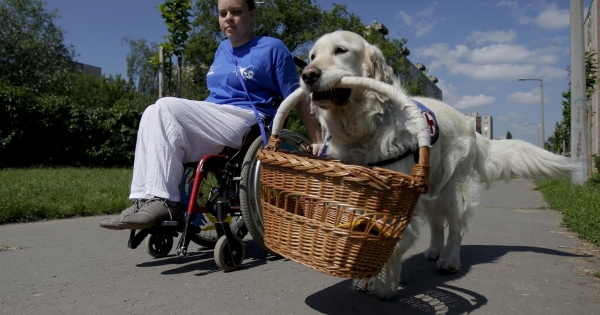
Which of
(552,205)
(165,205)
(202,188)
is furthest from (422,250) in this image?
(552,205)

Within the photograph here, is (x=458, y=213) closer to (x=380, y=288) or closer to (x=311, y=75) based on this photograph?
(x=380, y=288)

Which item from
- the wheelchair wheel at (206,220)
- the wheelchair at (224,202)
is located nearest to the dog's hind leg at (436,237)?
the wheelchair at (224,202)

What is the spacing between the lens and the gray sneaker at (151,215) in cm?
317

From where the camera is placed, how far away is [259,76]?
3.96 meters

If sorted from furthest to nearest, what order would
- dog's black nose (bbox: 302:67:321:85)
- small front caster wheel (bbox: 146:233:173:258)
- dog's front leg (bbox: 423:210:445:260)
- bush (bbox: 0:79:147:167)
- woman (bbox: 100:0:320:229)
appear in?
bush (bbox: 0:79:147:167), dog's front leg (bbox: 423:210:445:260), small front caster wheel (bbox: 146:233:173:258), woman (bbox: 100:0:320:229), dog's black nose (bbox: 302:67:321:85)

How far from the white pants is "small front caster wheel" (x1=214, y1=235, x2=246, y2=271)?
490mm

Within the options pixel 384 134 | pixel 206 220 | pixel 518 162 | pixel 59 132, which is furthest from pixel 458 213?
pixel 59 132

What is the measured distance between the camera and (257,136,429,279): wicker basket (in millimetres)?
2230

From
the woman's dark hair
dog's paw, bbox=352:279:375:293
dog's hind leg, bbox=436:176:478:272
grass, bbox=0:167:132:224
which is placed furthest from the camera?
grass, bbox=0:167:132:224

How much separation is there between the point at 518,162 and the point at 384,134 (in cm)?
213

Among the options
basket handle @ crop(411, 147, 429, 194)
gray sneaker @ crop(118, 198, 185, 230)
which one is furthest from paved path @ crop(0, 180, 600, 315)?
basket handle @ crop(411, 147, 429, 194)

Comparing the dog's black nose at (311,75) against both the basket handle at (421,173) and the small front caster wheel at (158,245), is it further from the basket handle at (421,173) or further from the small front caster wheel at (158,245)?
the small front caster wheel at (158,245)

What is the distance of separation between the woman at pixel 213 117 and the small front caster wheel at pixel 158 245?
61 centimetres

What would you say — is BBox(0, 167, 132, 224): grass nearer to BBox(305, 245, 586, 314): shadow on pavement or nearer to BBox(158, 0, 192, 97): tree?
BBox(158, 0, 192, 97): tree
